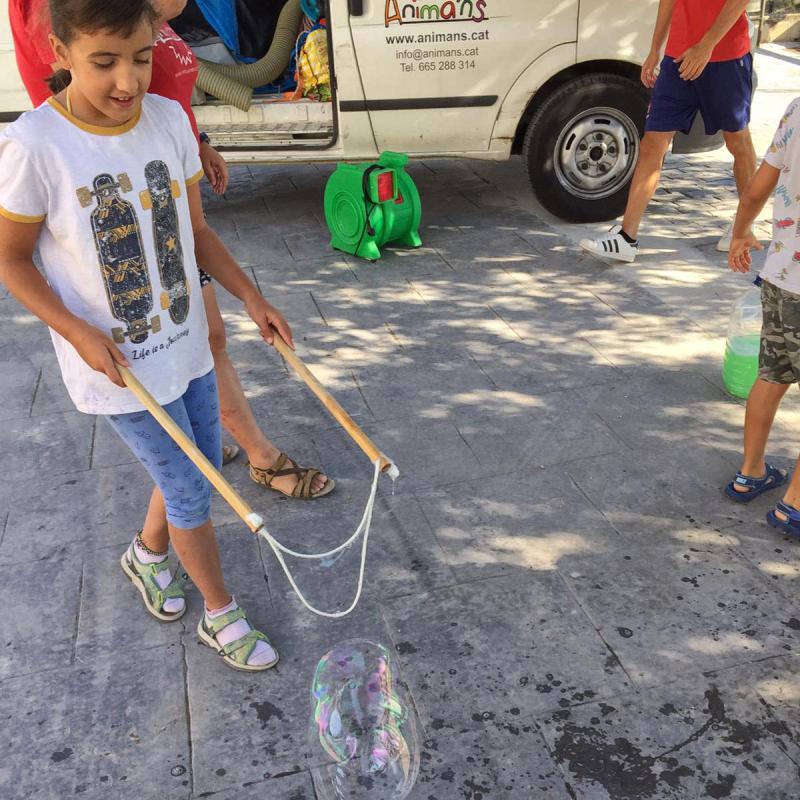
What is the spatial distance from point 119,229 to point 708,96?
4.06 meters

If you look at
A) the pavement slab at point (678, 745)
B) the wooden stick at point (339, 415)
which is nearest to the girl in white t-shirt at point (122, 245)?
the wooden stick at point (339, 415)

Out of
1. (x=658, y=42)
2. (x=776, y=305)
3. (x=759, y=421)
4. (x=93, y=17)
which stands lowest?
(x=759, y=421)

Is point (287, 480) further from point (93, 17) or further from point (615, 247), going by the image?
point (615, 247)

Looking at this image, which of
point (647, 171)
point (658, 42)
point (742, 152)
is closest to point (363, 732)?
point (647, 171)

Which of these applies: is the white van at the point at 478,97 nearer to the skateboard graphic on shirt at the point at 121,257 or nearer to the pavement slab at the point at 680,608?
the pavement slab at the point at 680,608

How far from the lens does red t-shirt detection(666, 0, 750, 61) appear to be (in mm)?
4898

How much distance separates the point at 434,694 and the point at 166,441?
3.57 ft

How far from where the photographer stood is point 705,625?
9.39 ft

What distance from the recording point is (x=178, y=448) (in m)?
2.48

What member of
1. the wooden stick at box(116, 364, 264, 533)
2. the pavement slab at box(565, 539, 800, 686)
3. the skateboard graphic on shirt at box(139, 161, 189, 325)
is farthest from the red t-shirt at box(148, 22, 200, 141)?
the pavement slab at box(565, 539, 800, 686)

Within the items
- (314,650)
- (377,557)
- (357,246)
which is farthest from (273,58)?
(314,650)

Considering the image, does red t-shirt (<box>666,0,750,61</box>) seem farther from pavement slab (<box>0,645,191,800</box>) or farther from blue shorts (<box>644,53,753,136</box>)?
pavement slab (<box>0,645,191,800</box>)

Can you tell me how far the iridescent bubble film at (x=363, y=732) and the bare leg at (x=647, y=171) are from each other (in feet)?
12.7

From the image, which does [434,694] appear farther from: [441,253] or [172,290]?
[441,253]
